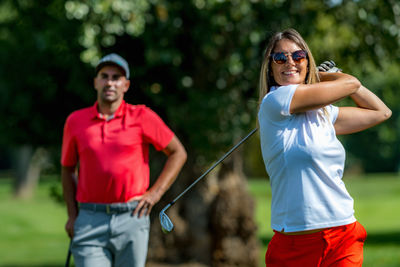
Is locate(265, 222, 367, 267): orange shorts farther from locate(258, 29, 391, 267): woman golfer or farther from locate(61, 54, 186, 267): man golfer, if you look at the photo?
locate(61, 54, 186, 267): man golfer

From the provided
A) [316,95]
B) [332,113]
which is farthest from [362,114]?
[316,95]

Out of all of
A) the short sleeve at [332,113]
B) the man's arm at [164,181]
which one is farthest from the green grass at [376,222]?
the short sleeve at [332,113]

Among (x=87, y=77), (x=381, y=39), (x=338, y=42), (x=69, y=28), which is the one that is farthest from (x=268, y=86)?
(x=338, y=42)

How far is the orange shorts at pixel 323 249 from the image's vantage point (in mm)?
3205

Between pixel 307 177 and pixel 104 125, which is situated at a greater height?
pixel 104 125

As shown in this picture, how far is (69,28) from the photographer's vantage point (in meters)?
7.93

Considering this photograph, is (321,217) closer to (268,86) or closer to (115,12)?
(268,86)

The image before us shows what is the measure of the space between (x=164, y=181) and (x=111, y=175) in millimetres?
459

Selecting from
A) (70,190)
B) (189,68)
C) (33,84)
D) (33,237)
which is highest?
(189,68)

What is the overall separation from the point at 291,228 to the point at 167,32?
5.27m

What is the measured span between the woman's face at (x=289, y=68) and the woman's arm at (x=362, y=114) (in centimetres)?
30

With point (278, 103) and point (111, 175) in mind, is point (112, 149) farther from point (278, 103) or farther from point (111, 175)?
point (278, 103)

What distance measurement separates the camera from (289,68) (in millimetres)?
3404

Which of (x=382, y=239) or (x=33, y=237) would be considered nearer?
(x=382, y=239)
